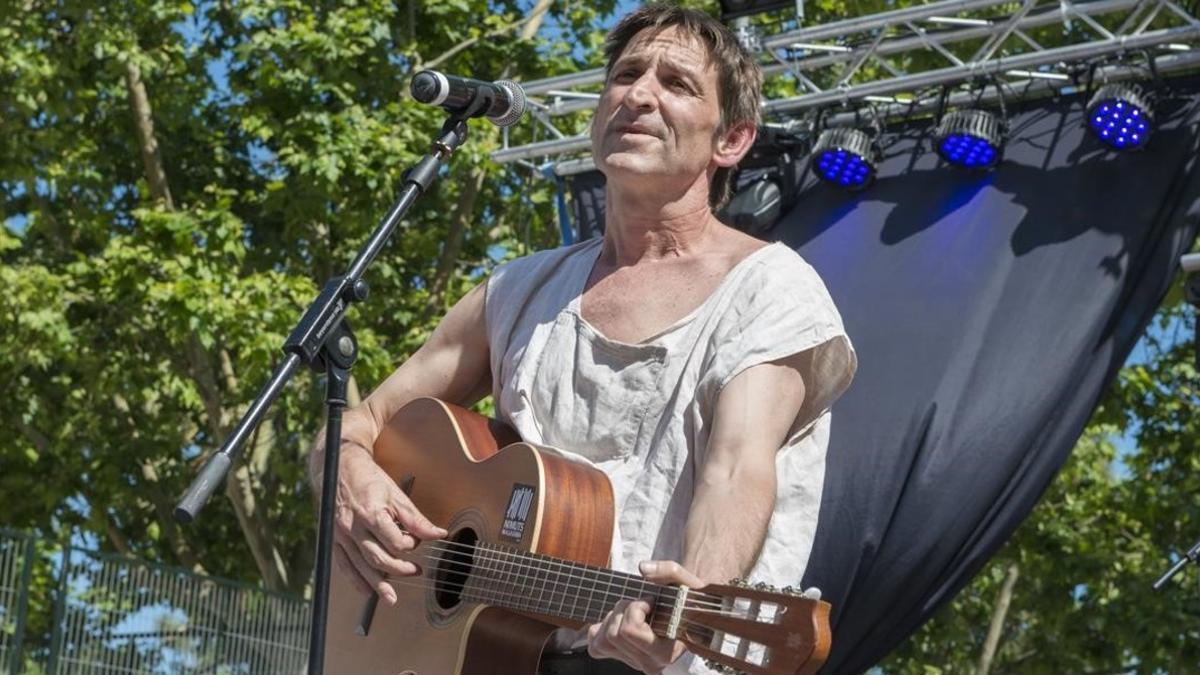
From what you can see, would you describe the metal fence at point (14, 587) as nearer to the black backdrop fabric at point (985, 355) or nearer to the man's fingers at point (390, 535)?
the black backdrop fabric at point (985, 355)

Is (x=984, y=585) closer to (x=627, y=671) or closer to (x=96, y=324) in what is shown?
(x=96, y=324)

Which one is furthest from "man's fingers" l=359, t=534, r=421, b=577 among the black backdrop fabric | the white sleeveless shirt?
the black backdrop fabric

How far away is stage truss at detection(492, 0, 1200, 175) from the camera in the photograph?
6926 millimetres

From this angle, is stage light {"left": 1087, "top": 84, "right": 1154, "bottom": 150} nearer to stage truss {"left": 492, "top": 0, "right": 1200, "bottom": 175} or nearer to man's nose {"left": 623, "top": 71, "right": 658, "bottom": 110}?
stage truss {"left": 492, "top": 0, "right": 1200, "bottom": 175}

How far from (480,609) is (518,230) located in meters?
11.2

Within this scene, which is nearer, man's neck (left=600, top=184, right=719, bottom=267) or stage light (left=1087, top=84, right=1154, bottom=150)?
man's neck (left=600, top=184, right=719, bottom=267)

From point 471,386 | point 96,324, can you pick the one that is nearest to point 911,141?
point 471,386

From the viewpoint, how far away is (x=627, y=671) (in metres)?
3.09

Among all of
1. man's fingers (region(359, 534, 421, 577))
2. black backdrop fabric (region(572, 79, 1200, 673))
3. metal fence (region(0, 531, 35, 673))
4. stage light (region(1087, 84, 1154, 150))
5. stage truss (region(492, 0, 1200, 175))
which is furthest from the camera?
metal fence (region(0, 531, 35, 673))

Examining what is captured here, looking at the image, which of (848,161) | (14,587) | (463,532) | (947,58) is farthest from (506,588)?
(14,587)

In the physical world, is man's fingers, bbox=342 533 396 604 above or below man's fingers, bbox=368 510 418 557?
below

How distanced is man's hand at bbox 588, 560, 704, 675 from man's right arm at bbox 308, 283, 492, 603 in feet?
2.16

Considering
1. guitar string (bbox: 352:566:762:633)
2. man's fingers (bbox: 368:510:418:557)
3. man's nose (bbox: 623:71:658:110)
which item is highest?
man's nose (bbox: 623:71:658:110)

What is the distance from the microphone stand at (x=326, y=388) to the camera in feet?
9.61
